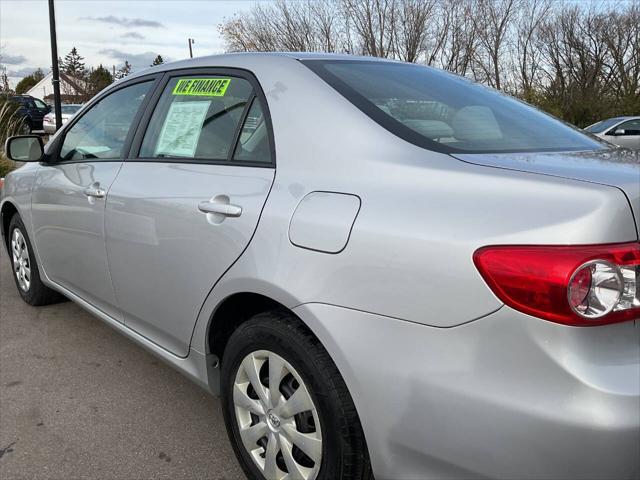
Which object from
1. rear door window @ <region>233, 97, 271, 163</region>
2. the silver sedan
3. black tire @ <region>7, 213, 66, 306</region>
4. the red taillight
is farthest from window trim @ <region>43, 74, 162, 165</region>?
the red taillight

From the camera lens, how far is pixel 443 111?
2.17 meters

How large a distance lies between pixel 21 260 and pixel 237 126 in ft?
9.13

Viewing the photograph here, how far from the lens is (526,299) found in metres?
1.37

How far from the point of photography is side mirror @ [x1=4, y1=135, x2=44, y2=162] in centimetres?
363

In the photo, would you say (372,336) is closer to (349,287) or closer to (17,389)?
(349,287)

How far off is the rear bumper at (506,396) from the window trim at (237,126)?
0.89 m

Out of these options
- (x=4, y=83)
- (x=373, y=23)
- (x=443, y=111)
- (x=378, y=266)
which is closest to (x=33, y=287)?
(x=443, y=111)

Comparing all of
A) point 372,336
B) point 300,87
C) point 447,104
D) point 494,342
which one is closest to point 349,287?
point 372,336

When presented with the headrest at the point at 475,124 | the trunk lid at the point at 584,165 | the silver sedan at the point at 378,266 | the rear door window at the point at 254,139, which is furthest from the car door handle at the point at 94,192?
the trunk lid at the point at 584,165

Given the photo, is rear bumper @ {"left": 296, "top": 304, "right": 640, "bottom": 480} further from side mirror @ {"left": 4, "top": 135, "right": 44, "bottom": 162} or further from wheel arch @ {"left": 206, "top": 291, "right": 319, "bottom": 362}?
side mirror @ {"left": 4, "top": 135, "right": 44, "bottom": 162}

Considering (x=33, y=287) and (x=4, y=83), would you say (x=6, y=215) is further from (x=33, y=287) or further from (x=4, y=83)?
(x=4, y=83)

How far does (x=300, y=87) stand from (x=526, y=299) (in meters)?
1.15

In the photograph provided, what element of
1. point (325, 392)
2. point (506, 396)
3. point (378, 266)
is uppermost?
point (378, 266)

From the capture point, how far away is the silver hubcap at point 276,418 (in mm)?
1859
